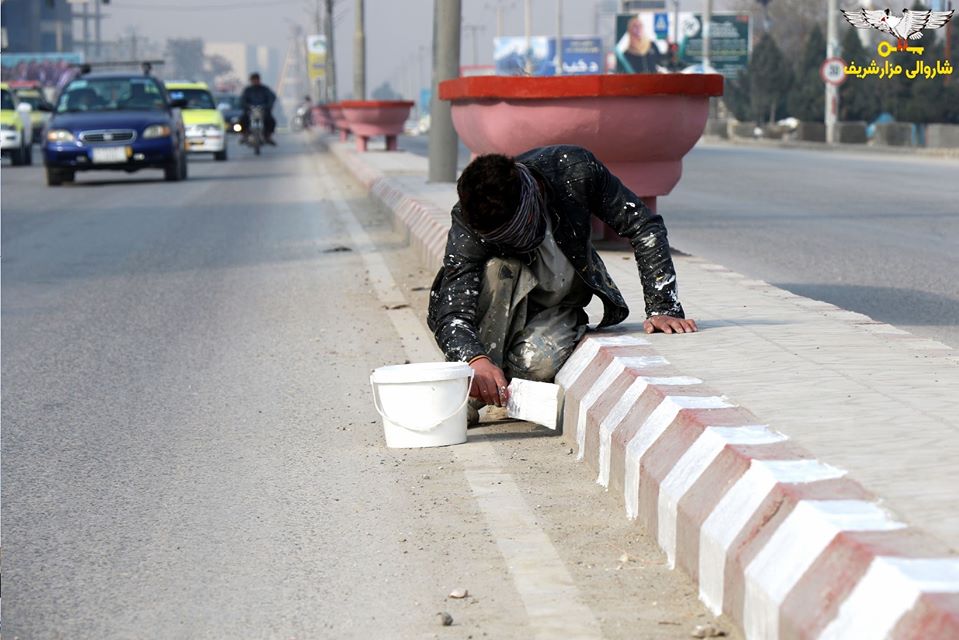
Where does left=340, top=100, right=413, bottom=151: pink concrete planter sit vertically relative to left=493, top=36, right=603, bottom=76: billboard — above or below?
below

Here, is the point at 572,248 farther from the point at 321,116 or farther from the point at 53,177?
the point at 321,116

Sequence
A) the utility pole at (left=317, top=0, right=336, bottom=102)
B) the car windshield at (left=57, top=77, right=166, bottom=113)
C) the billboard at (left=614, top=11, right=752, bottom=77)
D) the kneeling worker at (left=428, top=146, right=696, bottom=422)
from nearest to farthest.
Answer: the kneeling worker at (left=428, top=146, right=696, bottom=422) → the car windshield at (left=57, top=77, right=166, bottom=113) → the utility pole at (left=317, top=0, right=336, bottom=102) → the billboard at (left=614, top=11, right=752, bottom=77)

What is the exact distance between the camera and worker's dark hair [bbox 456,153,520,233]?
5367 mm

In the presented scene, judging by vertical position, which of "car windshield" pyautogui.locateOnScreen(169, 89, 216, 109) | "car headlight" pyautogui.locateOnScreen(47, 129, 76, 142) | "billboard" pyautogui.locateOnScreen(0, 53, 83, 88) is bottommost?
"car headlight" pyautogui.locateOnScreen(47, 129, 76, 142)

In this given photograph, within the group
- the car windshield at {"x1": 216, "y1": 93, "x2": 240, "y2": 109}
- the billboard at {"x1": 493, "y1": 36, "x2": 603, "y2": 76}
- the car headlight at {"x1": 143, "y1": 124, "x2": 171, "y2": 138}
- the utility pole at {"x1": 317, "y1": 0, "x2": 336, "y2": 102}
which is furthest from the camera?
the billboard at {"x1": 493, "y1": 36, "x2": 603, "y2": 76}

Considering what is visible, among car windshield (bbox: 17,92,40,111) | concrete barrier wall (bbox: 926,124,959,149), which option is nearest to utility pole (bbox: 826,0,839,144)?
concrete barrier wall (bbox: 926,124,959,149)

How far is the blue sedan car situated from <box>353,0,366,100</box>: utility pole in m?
22.2

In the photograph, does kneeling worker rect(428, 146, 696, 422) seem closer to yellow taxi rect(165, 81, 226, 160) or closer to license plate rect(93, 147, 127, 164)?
license plate rect(93, 147, 127, 164)

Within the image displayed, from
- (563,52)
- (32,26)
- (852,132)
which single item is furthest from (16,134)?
(32,26)

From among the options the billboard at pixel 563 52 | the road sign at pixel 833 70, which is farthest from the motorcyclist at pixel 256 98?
the billboard at pixel 563 52

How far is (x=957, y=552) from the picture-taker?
3.23m

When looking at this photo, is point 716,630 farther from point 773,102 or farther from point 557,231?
point 773,102

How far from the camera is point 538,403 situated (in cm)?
611

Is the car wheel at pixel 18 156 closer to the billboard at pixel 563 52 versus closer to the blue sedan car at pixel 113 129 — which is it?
the blue sedan car at pixel 113 129
